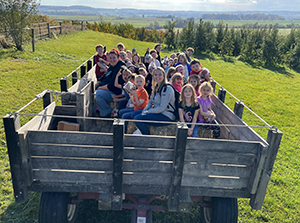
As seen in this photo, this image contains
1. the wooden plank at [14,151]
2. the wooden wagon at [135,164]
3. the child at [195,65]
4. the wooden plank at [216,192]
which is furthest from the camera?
the child at [195,65]

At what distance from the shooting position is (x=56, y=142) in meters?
3.33

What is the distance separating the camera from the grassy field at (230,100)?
205 inches

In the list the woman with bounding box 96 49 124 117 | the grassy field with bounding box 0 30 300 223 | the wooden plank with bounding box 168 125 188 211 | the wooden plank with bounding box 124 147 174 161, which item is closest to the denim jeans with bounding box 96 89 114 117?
the woman with bounding box 96 49 124 117

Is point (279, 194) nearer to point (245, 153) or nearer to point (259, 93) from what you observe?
point (245, 153)

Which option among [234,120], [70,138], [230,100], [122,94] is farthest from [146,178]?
[230,100]

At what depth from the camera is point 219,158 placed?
3.41 m

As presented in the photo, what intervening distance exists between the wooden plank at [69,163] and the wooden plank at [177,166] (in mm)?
900

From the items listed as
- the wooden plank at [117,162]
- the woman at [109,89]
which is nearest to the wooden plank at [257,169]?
the wooden plank at [117,162]

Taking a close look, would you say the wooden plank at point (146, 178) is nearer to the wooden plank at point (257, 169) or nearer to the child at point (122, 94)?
the wooden plank at point (257, 169)

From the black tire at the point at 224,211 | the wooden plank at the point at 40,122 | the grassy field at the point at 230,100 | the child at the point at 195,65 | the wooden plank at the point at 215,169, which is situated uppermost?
the child at the point at 195,65

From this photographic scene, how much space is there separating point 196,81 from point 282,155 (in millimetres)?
4464

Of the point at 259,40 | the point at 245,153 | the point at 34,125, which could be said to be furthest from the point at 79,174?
the point at 259,40

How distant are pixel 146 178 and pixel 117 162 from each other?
48cm

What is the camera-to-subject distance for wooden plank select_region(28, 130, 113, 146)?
329 cm
